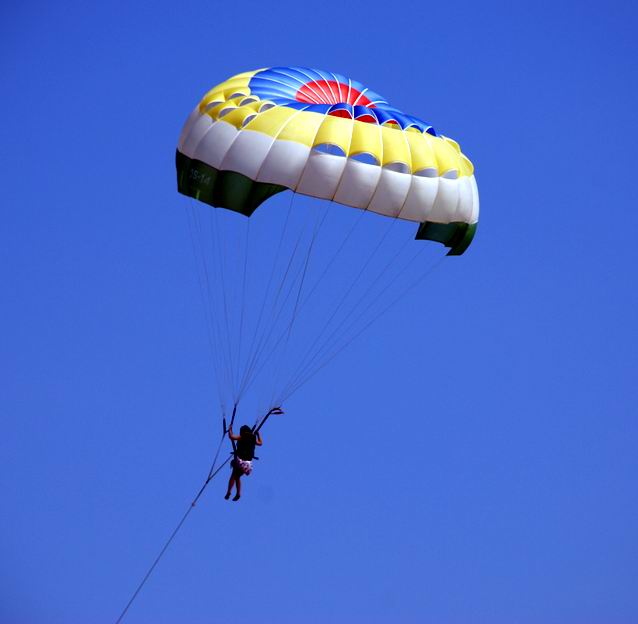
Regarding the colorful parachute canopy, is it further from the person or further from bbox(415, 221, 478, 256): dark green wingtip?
the person

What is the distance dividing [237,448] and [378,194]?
5.18 meters

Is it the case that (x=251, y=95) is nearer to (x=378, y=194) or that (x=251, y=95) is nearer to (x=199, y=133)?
(x=199, y=133)

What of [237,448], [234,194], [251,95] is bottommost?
[237,448]

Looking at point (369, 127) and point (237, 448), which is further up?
point (369, 127)

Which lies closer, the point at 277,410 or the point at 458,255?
the point at 277,410

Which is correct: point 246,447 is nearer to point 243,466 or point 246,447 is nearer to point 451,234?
point 243,466

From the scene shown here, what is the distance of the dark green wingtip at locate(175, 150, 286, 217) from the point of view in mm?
28844

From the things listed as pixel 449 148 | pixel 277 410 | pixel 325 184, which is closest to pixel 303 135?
pixel 325 184

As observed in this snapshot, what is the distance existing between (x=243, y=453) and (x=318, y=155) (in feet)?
17.8

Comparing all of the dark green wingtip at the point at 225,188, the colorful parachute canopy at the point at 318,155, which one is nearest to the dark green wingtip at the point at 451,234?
the colorful parachute canopy at the point at 318,155

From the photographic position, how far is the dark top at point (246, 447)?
1112 inches

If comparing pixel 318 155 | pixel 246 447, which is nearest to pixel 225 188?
pixel 318 155

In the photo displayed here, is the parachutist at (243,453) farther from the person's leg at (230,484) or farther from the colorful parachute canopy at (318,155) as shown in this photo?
the colorful parachute canopy at (318,155)

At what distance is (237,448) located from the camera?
2831 centimetres
